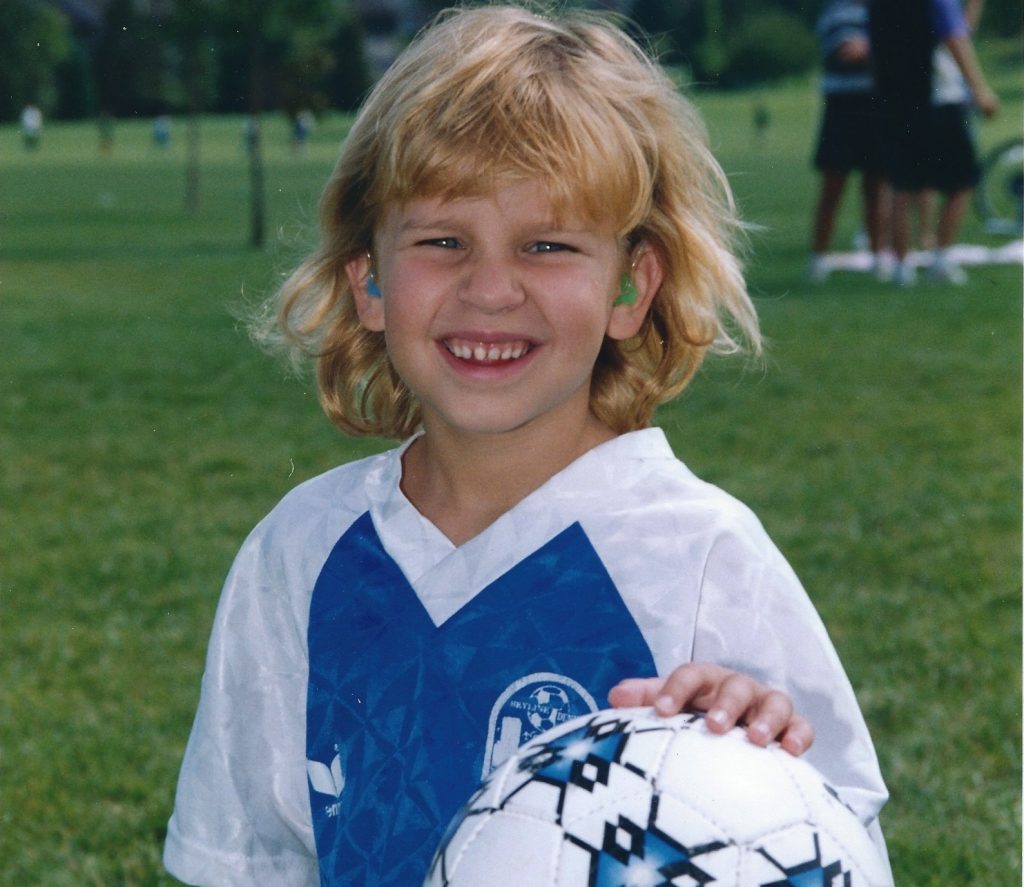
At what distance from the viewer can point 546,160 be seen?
2234 millimetres

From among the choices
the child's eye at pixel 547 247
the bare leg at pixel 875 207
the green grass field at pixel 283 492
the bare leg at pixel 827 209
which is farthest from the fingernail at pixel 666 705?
the bare leg at pixel 875 207

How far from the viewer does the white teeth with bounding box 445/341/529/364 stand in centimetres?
231

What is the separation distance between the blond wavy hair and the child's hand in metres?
0.66

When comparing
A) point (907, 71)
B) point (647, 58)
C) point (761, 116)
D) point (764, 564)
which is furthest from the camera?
point (761, 116)

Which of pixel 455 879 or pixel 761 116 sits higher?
pixel 455 879

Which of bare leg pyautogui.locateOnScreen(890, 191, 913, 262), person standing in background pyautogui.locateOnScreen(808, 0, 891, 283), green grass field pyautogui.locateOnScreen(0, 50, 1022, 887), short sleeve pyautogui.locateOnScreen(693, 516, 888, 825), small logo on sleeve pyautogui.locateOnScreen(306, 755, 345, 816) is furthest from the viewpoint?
person standing in background pyautogui.locateOnScreen(808, 0, 891, 283)

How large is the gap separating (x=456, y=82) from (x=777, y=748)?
1.03 meters

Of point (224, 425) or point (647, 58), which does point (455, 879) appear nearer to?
point (647, 58)

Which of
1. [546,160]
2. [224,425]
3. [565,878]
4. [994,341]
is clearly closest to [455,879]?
[565,878]

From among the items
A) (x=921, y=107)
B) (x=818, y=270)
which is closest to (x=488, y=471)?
(x=921, y=107)

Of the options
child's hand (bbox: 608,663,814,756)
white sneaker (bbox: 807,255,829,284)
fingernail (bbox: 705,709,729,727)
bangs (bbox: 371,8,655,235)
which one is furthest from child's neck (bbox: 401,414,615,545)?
white sneaker (bbox: 807,255,829,284)

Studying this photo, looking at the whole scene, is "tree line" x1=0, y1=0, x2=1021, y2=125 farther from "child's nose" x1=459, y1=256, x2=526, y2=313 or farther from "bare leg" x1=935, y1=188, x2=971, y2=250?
"child's nose" x1=459, y1=256, x2=526, y2=313

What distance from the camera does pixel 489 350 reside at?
7.59ft

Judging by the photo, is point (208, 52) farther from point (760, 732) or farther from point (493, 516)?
point (760, 732)
